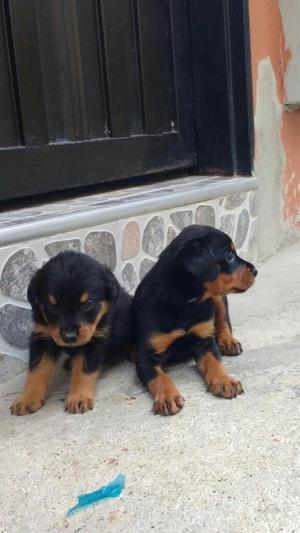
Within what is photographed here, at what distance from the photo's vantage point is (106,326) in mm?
2799

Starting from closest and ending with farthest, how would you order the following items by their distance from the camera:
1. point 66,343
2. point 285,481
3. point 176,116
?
point 285,481, point 66,343, point 176,116

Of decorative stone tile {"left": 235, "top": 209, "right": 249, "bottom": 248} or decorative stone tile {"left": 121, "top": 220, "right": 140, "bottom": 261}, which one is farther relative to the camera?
decorative stone tile {"left": 235, "top": 209, "right": 249, "bottom": 248}

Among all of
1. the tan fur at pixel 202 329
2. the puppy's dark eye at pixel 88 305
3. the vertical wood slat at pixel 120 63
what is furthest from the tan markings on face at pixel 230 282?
the vertical wood slat at pixel 120 63

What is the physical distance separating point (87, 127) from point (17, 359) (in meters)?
1.60

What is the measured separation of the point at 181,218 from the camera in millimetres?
3990

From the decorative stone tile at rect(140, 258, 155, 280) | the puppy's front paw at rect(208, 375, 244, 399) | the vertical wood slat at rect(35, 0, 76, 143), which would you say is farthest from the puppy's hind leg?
the vertical wood slat at rect(35, 0, 76, 143)

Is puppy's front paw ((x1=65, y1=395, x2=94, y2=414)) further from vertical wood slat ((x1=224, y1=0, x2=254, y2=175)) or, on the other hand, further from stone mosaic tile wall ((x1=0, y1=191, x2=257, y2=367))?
vertical wood slat ((x1=224, y1=0, x2=254, y2=175))

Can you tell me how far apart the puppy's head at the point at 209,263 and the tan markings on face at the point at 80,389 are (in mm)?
597

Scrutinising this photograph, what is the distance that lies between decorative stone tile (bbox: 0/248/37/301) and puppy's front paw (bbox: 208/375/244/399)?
1.04 meters

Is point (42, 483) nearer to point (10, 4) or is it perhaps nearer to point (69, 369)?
point (69, 369)

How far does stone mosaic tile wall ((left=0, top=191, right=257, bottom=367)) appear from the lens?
9.71 feet

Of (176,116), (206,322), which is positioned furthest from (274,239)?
(206,322)

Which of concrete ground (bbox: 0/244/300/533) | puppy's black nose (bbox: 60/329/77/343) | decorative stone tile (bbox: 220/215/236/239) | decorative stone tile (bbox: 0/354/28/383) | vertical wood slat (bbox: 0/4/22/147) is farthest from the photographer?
decorative stone tile (bbox: 220/215/236/239)

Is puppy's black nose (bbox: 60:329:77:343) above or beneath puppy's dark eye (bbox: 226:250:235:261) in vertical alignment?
beneath
